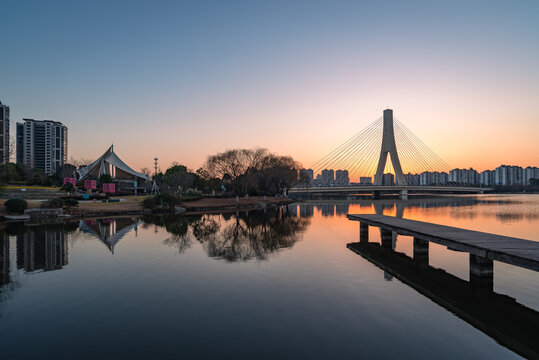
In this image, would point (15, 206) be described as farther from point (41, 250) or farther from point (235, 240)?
point (235, 240)

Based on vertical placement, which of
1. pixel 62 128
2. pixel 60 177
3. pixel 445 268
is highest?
pixel 62 128

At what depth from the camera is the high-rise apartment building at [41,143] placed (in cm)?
14300

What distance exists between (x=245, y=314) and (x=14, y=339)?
5.25 meters

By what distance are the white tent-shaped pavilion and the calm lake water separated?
2509 inches

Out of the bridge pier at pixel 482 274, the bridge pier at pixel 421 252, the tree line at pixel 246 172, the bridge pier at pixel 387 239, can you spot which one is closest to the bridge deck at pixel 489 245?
the bridge pier at pixel 482 274

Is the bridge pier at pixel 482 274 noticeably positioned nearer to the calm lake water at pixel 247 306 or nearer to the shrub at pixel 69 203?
the calm lake water at pixel 247 306

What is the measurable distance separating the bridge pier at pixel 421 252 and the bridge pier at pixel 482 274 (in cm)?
348

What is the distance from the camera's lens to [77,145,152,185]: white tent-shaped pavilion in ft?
243

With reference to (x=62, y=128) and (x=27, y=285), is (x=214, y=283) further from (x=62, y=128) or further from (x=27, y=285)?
(x=62, y=128)

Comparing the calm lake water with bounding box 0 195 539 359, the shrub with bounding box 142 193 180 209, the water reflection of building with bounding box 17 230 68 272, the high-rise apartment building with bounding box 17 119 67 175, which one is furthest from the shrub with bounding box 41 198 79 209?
the high-rise apartment building with bounding box 17 119 67 175

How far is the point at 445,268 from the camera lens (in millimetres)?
13758

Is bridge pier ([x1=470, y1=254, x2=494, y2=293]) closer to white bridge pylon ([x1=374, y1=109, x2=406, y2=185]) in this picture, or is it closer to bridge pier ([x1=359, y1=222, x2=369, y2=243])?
bridge pier ([x1=359, y1=222, x2=369, y2=243])

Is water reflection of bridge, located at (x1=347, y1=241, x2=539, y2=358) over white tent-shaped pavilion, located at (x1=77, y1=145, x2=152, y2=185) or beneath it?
beneath

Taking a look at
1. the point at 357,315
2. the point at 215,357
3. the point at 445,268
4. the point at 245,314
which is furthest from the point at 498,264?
the point at 215,357
